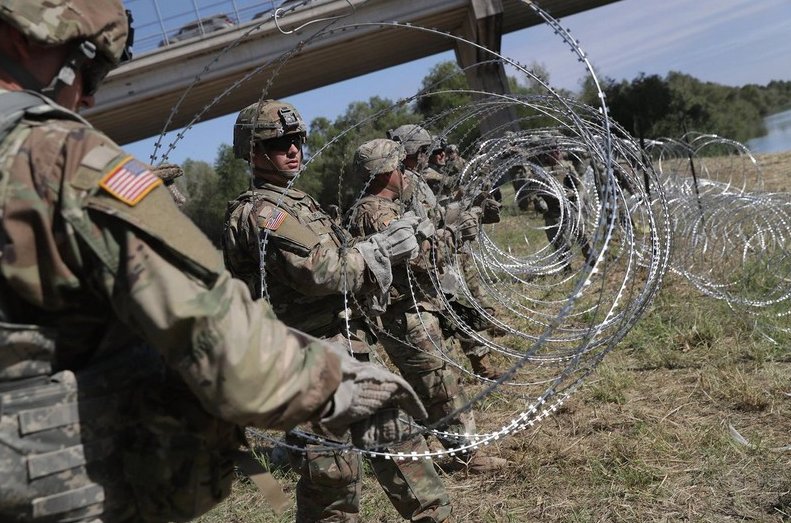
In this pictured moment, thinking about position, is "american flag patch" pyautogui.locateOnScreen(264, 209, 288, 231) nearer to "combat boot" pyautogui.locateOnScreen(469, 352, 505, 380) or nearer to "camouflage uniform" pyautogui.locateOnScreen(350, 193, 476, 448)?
"camouflage uniform" pyautogui.locateOnScreen(350, 193, 476, 448)

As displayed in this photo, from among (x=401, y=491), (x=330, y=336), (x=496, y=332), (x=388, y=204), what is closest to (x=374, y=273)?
(x=330, y=336)

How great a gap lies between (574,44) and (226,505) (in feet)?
11.9

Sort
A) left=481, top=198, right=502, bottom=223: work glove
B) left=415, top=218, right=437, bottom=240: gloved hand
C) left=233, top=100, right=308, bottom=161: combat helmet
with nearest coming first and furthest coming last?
left=233, top=100, right=308, bottom=161: combat helmet < left=415, top=218, right=437, bottom=240: gloved hand < left=481, top=198, right=502, bottom=223: work glove

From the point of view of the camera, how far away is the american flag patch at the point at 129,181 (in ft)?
5.80

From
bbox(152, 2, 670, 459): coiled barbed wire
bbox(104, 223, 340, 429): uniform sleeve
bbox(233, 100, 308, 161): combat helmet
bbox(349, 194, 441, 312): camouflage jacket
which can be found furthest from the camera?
bbox(349, 194, 441, 312): camouflage jacket

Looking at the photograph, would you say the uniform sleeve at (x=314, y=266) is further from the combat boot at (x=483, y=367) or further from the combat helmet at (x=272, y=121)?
the combat boot at (x=483, y=367)

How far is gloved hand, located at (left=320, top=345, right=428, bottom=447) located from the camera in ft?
6.60

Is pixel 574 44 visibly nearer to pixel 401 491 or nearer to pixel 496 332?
pixel 401 491

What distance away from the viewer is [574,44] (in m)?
3.41

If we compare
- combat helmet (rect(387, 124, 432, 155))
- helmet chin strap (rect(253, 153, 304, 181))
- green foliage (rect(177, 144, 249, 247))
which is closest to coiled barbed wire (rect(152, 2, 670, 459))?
helmet chin strap (rect(253, 153, 304, 181))

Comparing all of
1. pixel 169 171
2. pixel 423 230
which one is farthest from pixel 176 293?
pixel 423 230

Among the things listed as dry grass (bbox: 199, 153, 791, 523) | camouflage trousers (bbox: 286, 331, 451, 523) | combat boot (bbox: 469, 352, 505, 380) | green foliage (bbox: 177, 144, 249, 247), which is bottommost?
dry grass (bbox: 199, 153, 791, 523)

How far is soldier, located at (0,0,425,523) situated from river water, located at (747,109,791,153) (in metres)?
25.9

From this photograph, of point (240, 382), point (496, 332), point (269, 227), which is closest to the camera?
point (240, 382)
